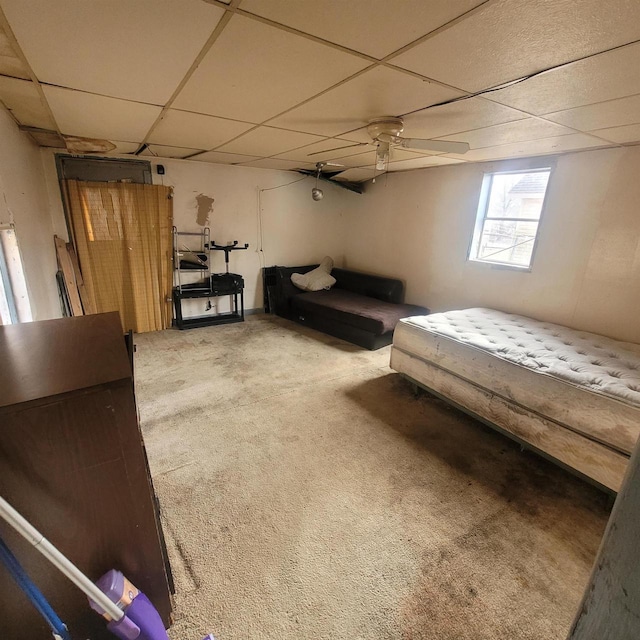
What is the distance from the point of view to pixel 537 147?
9.37 ft

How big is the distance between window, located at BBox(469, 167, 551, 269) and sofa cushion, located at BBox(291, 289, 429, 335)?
3.68 feet

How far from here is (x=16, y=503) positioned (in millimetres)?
836

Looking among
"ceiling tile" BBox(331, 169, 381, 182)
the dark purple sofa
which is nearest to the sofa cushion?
the dark purple sofa

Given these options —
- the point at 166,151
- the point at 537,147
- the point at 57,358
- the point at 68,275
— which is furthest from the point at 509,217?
the point at 68,275

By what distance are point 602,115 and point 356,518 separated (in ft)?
9.14

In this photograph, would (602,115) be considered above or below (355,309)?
above

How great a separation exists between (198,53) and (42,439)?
1.56 metres

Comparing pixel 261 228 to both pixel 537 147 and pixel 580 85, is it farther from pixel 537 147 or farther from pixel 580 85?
pixel 580 85

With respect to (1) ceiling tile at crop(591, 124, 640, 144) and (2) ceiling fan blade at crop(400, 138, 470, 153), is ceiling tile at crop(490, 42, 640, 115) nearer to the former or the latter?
(2) ceiling fan blade at crop(400, 138, 470, 153)

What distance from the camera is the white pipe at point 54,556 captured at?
2.08ft

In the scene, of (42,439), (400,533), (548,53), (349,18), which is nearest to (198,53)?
(349,18)

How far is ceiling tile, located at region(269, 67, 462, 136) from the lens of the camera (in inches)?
62.6

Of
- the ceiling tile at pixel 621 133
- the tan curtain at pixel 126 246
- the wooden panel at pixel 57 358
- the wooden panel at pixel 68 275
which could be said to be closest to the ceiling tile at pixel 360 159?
the ceiling tile at pixel 621 133

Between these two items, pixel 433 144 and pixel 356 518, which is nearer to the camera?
pixel 356 518
